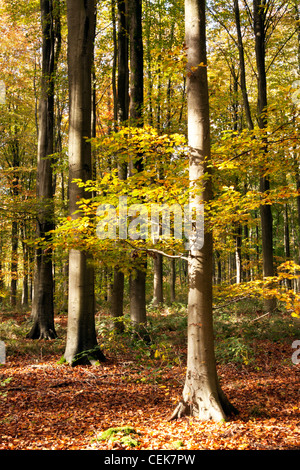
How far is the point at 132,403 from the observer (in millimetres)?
5125

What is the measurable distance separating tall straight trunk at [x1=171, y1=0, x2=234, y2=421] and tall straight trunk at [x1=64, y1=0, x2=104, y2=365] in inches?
124

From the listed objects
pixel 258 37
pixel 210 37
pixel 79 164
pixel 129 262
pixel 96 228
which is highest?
pixel 210 37

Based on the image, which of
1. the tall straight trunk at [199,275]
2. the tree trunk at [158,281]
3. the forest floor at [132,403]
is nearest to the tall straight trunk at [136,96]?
the forest floor at [132,403]

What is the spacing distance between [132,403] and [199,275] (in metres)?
2.38

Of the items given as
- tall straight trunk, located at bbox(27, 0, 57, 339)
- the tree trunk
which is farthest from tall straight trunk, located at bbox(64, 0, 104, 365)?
the tree trunk

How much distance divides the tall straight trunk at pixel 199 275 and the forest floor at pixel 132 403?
0.77 ft

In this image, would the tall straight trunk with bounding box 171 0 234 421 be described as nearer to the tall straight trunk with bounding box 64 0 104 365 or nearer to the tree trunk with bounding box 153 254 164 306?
the tall straight trunk with bounding box 64 0 104 365

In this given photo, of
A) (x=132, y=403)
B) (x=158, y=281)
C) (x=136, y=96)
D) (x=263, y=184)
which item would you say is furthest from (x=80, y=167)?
(x=158, y=281)

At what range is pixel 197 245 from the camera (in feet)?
14.3

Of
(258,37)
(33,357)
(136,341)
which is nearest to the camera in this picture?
(33,357)
